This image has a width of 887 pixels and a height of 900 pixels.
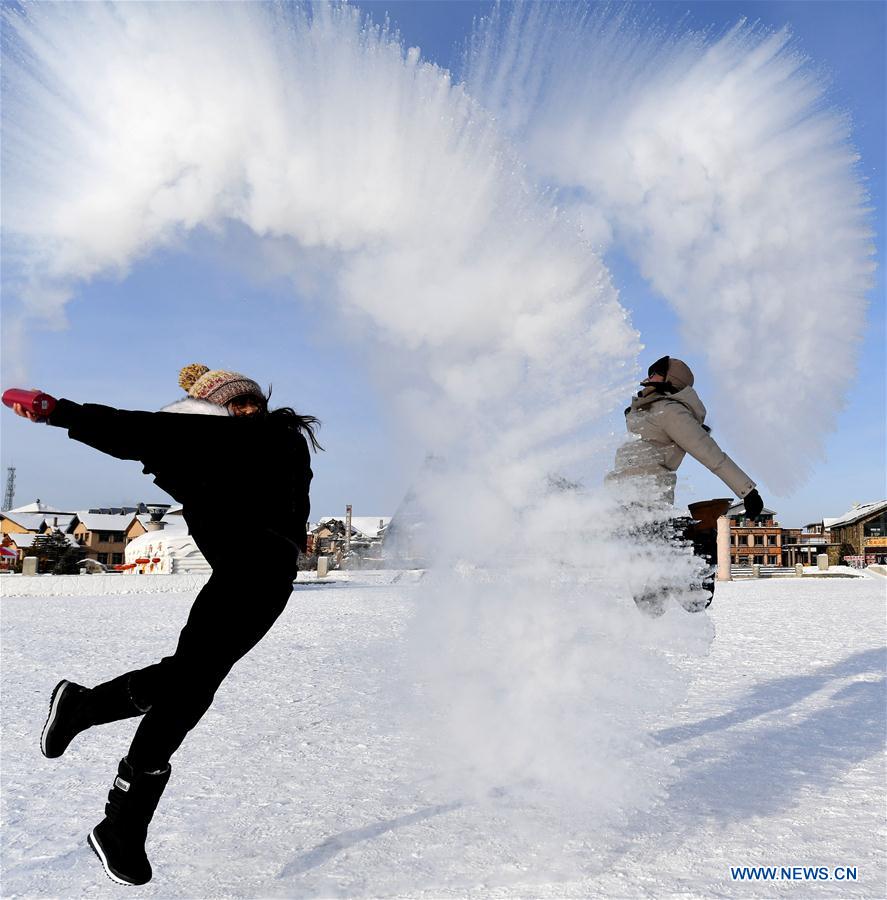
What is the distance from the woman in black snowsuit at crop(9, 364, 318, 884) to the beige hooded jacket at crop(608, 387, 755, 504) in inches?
104

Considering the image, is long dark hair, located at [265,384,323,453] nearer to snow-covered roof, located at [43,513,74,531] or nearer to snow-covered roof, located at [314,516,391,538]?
snow-covered roof, located at [314,516,391,538]

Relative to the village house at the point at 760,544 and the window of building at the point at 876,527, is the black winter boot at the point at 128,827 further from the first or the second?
the village house at the point at 760,544

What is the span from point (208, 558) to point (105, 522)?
83.2 meters

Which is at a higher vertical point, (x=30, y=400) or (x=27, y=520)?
(x=27, y=520)

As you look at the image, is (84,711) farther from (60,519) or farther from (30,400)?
(60,519)

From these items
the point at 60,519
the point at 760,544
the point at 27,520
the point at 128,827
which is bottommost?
the point at 128,827

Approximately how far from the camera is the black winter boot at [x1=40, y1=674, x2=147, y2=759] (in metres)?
3.02

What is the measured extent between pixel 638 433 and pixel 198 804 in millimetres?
3513

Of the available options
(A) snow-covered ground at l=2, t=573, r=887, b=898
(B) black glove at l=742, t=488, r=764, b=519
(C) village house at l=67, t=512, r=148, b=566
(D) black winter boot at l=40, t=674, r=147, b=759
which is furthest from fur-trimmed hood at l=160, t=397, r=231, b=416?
(C) village house at l=67, t=512, r=148, b=566

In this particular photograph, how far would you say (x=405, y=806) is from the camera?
388cm

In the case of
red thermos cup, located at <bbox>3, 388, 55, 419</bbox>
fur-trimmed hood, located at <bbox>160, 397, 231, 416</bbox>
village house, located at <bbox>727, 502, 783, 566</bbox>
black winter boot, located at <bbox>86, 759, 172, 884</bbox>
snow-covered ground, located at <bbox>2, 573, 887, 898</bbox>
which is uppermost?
village house, located at <bbox>727, 502, 783, 566</bbox>

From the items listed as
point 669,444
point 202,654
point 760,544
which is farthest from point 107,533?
point 202,654

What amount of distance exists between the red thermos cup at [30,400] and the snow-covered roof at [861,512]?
233ft

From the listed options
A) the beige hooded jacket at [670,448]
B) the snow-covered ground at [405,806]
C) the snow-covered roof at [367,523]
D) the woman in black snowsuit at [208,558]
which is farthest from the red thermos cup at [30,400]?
the snow-covered roof at [367,523]
